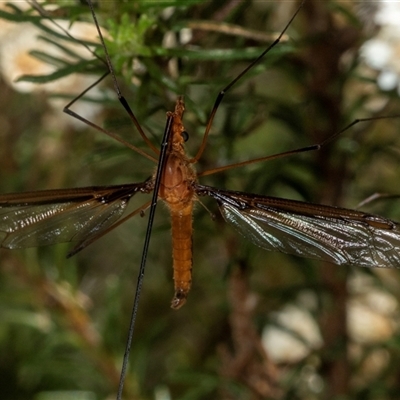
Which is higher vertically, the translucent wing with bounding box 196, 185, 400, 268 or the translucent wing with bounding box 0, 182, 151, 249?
the translucent wing with bounding box 0, 182, 151, 249

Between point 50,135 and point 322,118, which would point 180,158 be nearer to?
point 322,118

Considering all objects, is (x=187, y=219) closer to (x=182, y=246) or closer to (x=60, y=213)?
(x=182, y=246)

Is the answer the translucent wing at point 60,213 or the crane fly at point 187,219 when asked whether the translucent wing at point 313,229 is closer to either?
the crane fly at point 187,219

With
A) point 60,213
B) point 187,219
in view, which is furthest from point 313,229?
point 60,213

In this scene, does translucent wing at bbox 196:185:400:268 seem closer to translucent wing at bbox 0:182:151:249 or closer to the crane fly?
the crane fly

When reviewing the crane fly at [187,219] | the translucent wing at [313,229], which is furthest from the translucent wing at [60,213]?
the translucent wing at [313,229]

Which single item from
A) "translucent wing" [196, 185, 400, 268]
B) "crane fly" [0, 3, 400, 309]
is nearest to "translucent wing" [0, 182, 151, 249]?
"crane fly" [0, 3, 400, 309]

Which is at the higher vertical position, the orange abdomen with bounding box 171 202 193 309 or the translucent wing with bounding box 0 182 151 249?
the translucent wing with bounding box 0 182 151 249
